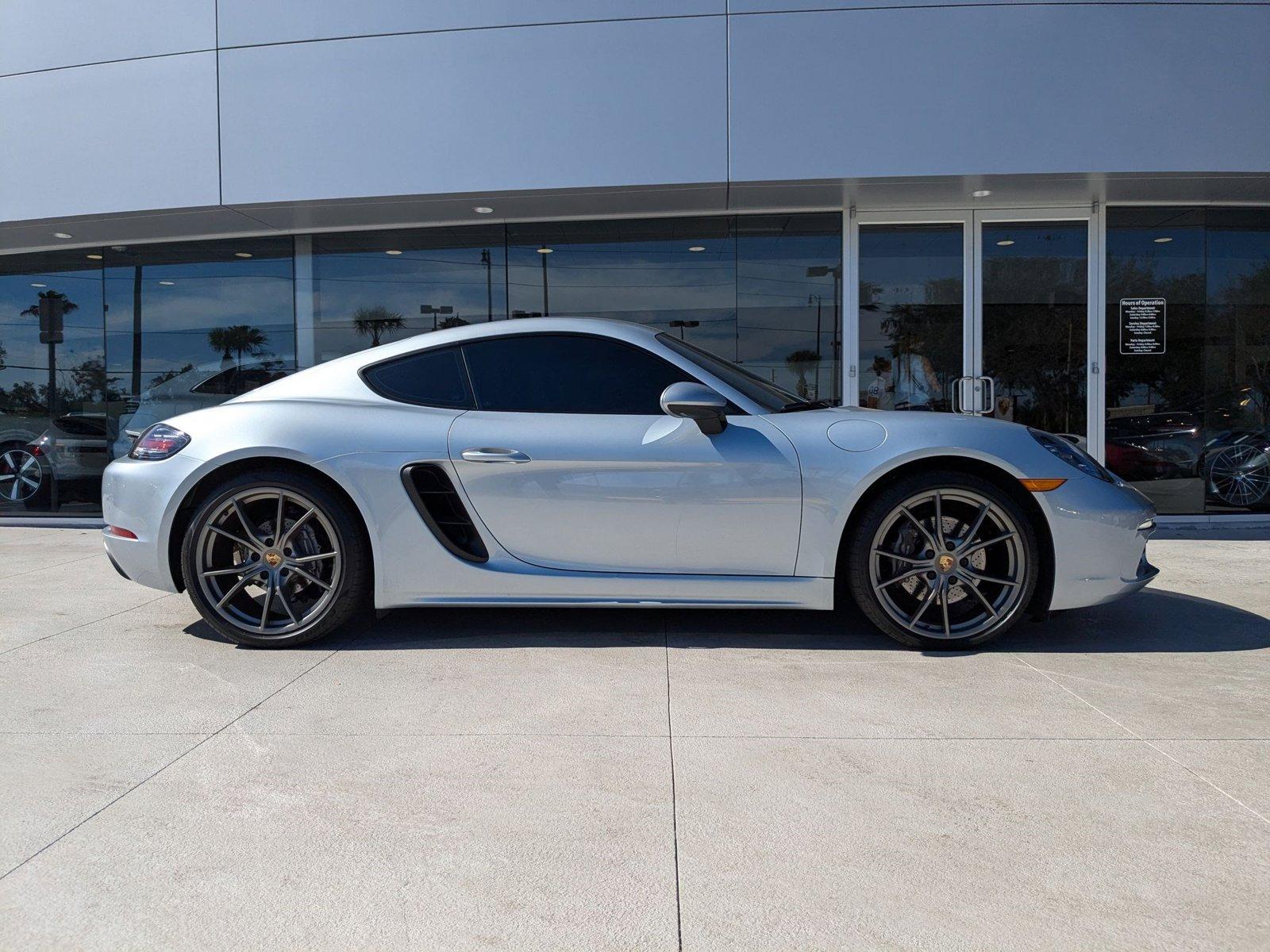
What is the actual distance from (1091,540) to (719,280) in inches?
197

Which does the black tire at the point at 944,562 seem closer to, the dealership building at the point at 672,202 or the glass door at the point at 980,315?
the dealership building at the point at 672,202

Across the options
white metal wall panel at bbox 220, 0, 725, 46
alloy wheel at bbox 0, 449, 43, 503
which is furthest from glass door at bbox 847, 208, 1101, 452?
alloy wheel at bbox 0, 449, 43, 503

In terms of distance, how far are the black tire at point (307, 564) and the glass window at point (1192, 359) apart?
667cm

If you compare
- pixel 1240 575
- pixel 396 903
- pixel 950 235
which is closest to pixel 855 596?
pixel 396 903

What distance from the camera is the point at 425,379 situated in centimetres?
380

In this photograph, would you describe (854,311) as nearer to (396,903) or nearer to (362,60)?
(362,60)

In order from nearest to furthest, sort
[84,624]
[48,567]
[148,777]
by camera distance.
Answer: [148,777]
[84,624]
[48,567]

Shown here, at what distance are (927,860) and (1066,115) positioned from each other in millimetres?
6019

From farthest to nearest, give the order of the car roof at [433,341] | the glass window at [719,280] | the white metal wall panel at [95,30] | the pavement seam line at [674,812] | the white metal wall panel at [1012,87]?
the glass window at [719,280] < the white metal wall panel at [95,30] < the white metal wall panel at [1012,87] < the car roof at [433,341] < the pavement seam line at [674,812]

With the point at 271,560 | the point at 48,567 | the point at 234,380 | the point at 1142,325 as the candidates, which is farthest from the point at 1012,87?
the point at 48,567

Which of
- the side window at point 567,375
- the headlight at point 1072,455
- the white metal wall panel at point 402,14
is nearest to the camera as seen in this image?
the headlight at point 1072,455

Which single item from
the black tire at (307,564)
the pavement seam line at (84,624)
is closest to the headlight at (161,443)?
the black tire at (307,564)

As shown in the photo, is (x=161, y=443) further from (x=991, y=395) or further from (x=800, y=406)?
(x=991, y=395)

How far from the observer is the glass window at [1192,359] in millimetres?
7699
